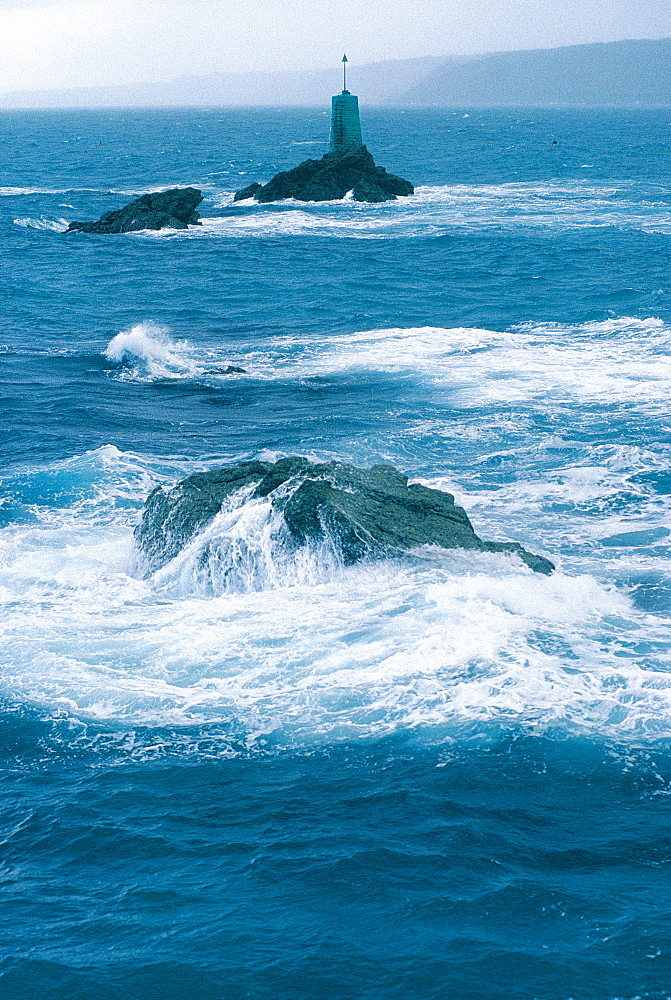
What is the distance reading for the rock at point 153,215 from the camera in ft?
186

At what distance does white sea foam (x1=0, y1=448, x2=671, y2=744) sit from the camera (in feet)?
44.0

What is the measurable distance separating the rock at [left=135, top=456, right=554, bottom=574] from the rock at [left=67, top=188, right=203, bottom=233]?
41.3m

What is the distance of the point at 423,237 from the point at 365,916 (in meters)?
45.4

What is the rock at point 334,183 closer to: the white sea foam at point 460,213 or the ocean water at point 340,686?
the white sea foam at point 460,213

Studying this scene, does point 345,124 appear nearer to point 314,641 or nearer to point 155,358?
point 155,358

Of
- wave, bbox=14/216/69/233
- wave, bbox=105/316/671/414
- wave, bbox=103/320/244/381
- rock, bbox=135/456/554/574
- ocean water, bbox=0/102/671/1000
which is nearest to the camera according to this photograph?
ocean water, bbox=0/102/671/1000

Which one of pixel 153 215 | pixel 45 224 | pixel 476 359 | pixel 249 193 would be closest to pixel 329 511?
pixel 476 359

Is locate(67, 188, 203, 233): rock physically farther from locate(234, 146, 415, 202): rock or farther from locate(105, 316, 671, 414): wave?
locate(105, 316, 671, 414): wave

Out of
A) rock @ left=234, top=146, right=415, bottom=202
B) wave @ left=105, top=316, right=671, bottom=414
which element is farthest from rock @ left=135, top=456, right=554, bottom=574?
rock @ left=234, top=146, right=415, bottom=202

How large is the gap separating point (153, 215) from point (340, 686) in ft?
158

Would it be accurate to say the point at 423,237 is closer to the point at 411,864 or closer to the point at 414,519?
the point at 414,519

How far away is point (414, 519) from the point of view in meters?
17.6

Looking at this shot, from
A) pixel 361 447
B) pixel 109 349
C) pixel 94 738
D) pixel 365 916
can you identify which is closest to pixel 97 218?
pixel 109 349

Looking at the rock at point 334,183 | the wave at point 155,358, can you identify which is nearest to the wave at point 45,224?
the rock at point 334,183
